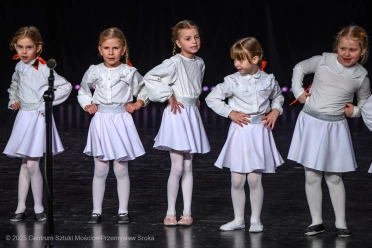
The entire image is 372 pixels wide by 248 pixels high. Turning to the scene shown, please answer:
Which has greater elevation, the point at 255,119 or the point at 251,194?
the point at 255,119

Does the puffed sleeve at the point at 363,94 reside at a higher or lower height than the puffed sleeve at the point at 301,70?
lower

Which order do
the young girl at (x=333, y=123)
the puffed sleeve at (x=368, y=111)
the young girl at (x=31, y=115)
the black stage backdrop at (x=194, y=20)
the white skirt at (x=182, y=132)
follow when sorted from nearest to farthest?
1. the puffed sleeve at (x=368, y=111)
2. the young girl at (x=333, y=123)
3. the white skirt at (x=182, y=132)
4. the young girl at (x=31, y=115)
5. the black stage backdrop at (x=194, y=20)

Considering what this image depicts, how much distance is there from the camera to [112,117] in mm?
4633

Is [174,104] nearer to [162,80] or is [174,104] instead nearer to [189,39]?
[162,80]

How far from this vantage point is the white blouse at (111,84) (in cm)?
461

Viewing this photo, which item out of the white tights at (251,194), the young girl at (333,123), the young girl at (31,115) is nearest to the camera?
the young girl at (333,123)

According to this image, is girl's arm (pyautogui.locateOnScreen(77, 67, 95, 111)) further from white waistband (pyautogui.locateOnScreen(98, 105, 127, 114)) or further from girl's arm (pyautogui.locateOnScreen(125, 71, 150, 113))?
girl's arm (pyautogui.locateOnScreen(125, 71, 150, 113))

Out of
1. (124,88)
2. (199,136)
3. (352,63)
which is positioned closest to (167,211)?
(199,136)

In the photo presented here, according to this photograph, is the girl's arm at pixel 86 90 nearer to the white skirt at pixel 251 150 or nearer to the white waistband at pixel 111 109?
the white waistband at pixel 111 109

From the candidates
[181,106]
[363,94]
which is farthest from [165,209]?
[363,94]

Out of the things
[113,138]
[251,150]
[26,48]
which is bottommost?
[251,150]

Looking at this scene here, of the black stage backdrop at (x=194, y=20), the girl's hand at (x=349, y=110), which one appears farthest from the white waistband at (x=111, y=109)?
the black stage backdrop at (x=194, y=20)

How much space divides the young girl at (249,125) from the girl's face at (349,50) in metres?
0.42

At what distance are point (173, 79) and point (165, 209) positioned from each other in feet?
2.82
